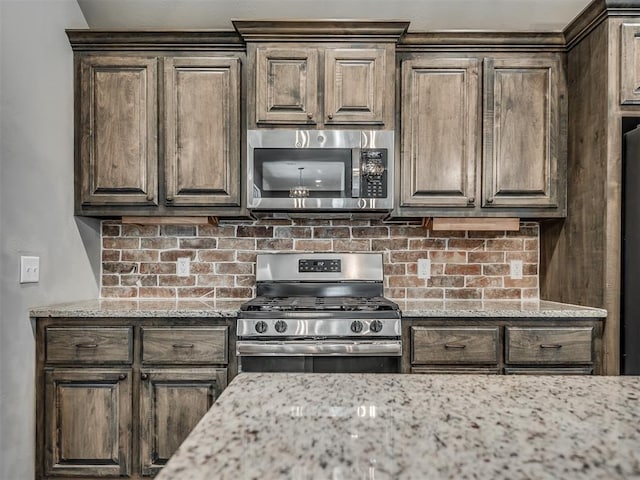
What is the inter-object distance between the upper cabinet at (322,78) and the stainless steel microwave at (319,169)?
0.08 m

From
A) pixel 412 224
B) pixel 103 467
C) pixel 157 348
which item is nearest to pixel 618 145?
pixel 412 224

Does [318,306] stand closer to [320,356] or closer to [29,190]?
[320,356]

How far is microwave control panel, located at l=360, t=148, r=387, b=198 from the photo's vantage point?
92.6 inches

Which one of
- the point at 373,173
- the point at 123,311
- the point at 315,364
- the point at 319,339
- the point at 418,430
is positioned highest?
the point at 373,173

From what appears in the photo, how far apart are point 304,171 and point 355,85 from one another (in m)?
0.55

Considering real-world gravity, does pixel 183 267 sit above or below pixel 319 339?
above

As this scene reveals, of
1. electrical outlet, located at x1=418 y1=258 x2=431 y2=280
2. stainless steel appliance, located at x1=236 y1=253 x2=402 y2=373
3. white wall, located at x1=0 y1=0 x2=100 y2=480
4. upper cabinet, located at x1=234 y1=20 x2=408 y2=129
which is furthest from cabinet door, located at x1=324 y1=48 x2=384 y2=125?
white wall, located at x1=0 y1=0 x2=100 y2=480

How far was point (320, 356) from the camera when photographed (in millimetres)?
2084

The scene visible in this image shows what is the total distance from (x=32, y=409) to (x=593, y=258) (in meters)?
2.88

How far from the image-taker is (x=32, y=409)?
205 cm

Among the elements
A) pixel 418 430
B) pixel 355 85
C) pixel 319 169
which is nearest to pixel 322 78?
pixel 355 85

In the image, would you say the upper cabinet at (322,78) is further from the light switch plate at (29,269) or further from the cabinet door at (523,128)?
the light switch plate at (29,269)

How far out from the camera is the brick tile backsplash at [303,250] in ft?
8.91

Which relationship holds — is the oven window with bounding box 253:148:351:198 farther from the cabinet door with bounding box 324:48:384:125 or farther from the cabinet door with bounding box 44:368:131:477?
the cabinet door with bounding box 44:368:131:477
